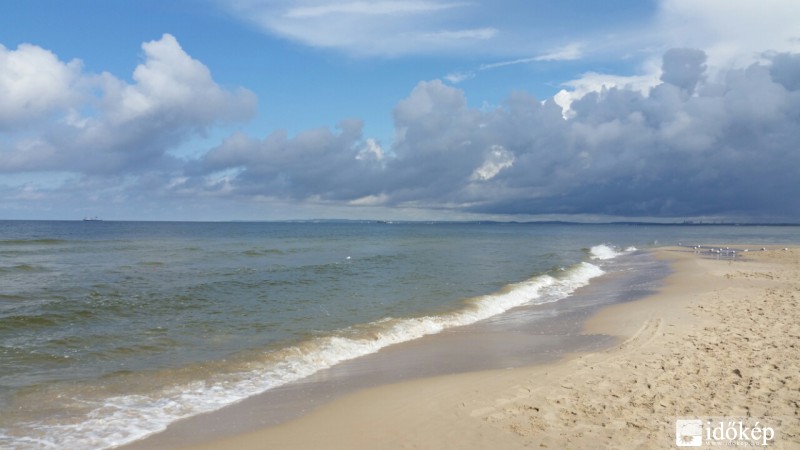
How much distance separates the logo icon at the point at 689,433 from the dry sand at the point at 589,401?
0.13 metres

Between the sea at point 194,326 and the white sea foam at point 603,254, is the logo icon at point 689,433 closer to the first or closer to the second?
the sea at point 194,326

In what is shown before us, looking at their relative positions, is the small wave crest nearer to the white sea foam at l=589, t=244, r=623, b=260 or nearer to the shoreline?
the white sea foam at l=589, t=244, r=623, b=260

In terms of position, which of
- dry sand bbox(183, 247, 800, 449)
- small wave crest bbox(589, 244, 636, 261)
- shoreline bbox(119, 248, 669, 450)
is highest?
dry sand bbox(183, 247, 800, 449)

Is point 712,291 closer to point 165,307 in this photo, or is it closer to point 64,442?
point 165,307

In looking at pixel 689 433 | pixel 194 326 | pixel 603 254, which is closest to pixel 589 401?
pixel 689 433

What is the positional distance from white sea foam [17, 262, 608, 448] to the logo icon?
22.6 feet

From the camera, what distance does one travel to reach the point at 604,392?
858 centimetres

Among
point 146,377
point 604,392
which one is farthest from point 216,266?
point 604,392

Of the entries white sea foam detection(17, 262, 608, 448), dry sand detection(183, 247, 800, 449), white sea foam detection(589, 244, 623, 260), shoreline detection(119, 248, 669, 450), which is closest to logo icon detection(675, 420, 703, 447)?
dry sand detection(183, 247, 800, 449)

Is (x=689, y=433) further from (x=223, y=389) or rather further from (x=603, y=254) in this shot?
(x=603, y=254)

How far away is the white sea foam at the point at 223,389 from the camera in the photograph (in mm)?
7641

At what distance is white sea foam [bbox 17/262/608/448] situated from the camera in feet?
25.1

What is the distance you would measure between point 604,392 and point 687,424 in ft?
5.14

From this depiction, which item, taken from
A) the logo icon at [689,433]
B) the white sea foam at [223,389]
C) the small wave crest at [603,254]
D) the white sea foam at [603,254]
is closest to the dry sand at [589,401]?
the logo icon at [689,433]
